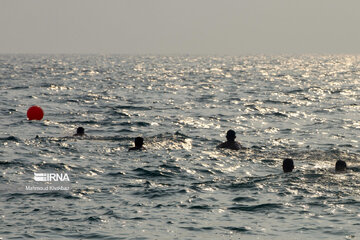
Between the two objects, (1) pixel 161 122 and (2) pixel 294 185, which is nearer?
(2) pixel 294 185

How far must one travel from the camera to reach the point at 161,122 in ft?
115

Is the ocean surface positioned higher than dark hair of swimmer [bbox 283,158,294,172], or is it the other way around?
dark hair of swimmer [bbox 283,158,294,172]

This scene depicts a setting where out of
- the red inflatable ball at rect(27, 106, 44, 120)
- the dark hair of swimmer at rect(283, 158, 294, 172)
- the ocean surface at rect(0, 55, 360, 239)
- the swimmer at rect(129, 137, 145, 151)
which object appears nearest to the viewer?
the ocean surface at rect(0, 55, 360, 239)

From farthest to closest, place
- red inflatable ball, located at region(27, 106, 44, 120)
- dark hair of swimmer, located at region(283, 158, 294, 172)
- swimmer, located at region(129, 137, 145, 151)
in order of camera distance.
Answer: red inflatable ball, located at region(27, 106, 44, 120) → swimmer, located at region(129, 137, 145, 151) → dark hair of swimmer, located at region(283, 158, 294, 172)

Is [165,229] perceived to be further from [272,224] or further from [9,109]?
[9,109]

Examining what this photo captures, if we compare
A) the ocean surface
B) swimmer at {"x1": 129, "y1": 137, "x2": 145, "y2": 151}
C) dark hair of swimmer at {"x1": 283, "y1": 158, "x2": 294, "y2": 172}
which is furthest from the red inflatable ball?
dark hair of swimmer at {"x1": 283, "y1": 158, "x2": 294, "y2": 172}

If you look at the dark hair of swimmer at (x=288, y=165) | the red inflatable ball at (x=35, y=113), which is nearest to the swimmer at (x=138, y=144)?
Result: the dark hair of swimmer at (x=288, y=165)

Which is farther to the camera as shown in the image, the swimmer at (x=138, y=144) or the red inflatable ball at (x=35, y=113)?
the red inflatable ball at (x=35, y=113)

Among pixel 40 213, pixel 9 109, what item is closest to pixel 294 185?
pixel 40 213

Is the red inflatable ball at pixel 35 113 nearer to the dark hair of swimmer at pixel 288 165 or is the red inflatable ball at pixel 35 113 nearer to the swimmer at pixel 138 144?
the swimmer at pixel 138 144

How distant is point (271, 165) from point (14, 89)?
40.4m

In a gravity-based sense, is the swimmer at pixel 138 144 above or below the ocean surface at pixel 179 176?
above

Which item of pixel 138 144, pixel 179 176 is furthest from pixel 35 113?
pixel 179 176

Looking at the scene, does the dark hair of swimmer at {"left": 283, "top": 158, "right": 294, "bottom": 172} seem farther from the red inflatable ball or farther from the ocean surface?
the red inflatable ball
